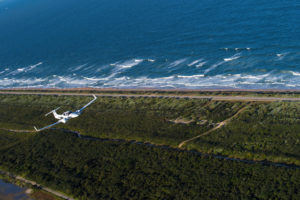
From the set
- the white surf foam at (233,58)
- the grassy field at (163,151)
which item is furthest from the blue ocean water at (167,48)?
the grassy field at (163,151)

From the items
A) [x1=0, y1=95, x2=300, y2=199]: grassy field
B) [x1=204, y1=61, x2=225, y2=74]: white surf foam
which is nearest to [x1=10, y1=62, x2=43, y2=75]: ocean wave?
[x1=0, y1=95, x2=300, y2=199]: grassy field

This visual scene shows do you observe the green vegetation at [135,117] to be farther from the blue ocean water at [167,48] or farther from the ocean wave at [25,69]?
the ocean wave at [25,69]

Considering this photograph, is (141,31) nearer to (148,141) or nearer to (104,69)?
(104,69)

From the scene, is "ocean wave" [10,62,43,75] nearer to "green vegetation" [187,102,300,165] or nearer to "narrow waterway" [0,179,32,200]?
"narrow waterway" [0,179,32,200]

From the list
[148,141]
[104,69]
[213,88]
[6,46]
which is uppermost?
[6,46]

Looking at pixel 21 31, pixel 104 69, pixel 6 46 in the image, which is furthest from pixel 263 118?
pixel 21 31

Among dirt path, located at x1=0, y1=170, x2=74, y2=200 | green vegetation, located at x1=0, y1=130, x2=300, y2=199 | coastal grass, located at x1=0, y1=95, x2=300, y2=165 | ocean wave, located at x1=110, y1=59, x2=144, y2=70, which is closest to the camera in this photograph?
green vegetation, located at x1=0, y1=130, x2=300, y2=199
